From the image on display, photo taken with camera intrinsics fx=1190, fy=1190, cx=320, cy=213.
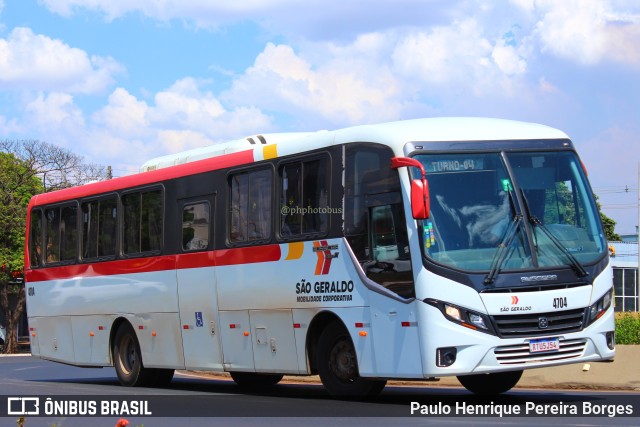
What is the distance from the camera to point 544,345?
13.6m

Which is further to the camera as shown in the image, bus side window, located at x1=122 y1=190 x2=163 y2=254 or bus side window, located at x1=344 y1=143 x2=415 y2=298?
bus side window, located at x1=122 y1=190 x2=163 y2=254

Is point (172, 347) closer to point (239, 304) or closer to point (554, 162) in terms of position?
point (239, 304)

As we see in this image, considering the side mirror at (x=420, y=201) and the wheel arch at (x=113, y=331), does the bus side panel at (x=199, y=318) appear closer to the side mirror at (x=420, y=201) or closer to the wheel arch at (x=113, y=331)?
the wheel arch at (x=113, y=331)

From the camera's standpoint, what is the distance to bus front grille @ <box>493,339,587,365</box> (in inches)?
528

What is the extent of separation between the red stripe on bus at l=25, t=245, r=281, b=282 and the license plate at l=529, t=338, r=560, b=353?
4.07 metres

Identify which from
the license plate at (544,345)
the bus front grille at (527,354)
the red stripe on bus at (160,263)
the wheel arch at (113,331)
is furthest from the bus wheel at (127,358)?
the license plate at (544,345)

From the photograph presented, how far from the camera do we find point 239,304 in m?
17.2

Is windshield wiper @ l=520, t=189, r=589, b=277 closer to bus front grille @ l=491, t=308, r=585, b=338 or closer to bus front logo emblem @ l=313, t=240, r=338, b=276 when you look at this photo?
bus front grille @ l=491, t=308, r=585, b=338

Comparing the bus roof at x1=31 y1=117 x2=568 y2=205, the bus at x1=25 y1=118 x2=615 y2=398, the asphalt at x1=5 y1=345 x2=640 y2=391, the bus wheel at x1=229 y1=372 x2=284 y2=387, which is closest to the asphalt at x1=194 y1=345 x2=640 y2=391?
the asphalt at x1=5 y1=345 x2=640 y2=391

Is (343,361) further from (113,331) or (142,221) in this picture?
(113,331)

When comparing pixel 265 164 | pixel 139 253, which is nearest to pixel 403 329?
pixel 265 164

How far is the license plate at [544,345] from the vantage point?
1353cm

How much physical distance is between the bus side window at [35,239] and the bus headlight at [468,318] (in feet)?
40.0
